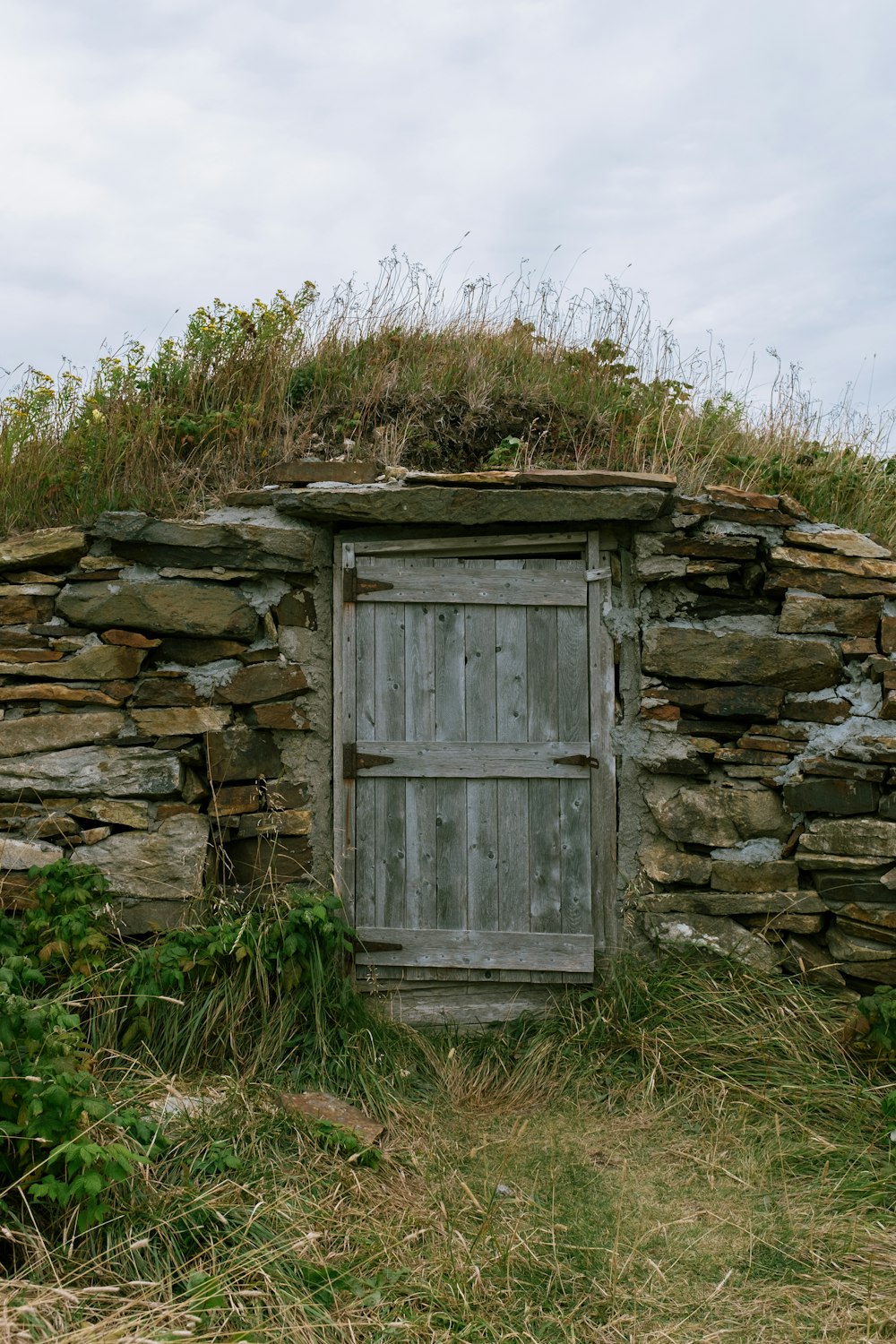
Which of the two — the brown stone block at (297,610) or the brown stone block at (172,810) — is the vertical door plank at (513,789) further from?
the brown stone block at (172,810)

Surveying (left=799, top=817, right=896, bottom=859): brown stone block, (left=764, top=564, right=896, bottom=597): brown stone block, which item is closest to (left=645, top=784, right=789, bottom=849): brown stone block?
(left=799, top=817, right=896, bottom=859): brown stone block

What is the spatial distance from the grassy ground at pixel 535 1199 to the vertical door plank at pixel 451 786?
552 millimetres

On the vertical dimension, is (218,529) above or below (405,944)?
above

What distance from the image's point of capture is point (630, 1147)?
11.8ft

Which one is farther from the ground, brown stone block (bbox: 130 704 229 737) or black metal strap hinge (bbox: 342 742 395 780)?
brown stone block (bbox: 130 704 229 737)

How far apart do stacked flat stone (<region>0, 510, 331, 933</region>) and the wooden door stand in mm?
285

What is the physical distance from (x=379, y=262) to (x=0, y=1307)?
6.11m

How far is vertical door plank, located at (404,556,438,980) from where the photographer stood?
437 cm

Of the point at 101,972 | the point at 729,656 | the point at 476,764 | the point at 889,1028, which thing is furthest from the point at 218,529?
the point at 889,1028

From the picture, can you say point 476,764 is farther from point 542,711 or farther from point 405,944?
point 405,944

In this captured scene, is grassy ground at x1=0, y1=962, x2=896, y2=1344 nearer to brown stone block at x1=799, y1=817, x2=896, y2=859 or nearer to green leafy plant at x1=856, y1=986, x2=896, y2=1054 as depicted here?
green leafy plant at x1=856, y1=986, x2=896, y2=1054

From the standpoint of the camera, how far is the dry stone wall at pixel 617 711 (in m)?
4.20

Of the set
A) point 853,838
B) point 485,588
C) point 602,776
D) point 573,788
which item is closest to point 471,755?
point 573,788

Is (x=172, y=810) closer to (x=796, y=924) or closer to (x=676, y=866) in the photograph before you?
(x=676, y=866)
